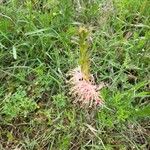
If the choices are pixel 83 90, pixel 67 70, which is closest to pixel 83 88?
pixel 83 90

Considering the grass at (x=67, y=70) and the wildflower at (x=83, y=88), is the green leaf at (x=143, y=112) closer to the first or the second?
the grass at (x=67, y=70)

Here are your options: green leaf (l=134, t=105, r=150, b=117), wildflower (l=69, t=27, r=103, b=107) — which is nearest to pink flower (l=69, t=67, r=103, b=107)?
wildflower (l=69, t=27, r=103, b=107)

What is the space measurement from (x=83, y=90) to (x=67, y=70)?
0.91 ft

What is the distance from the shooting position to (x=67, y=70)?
224 cm

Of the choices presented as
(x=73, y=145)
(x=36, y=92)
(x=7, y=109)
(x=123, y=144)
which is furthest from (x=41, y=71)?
(x=123, y=144)

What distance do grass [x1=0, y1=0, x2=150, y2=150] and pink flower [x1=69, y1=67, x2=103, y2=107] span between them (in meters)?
0.04

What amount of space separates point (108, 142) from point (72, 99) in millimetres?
299

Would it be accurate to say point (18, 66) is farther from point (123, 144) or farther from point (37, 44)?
point (123, 144)

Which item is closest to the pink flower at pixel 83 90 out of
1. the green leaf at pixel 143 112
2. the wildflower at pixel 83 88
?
the wildflower at pixel 83 88

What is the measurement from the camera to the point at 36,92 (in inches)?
85.4

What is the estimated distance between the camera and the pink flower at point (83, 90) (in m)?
→ 1.98

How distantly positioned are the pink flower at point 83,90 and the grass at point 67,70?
0.04 metres

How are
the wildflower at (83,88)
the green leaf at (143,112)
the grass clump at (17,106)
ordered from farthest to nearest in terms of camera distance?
the grass clump at (17,106), the wildflower at (83,88), the green leaf at (143,112)

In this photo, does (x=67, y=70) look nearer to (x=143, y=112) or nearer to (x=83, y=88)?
(x=83, y=88)
